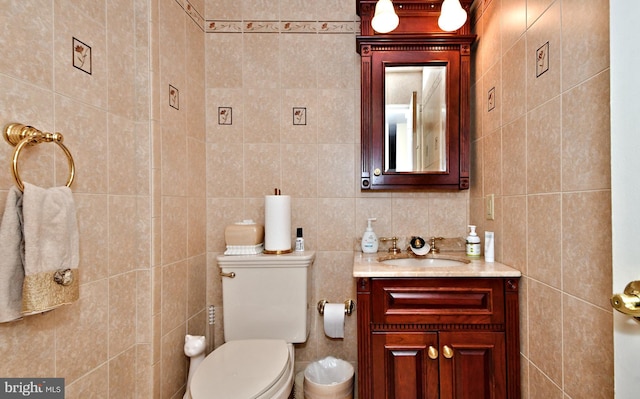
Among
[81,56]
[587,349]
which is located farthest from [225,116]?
[587,349]

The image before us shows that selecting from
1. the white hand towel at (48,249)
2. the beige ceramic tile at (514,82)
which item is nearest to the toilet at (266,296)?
the white hand towel at (48,249)

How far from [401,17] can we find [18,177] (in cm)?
170

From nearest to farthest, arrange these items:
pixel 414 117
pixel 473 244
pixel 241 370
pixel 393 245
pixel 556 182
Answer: pixel 556 182, pixel 241 370, pixel 473 244, pixel 414 117, pixel 393 245

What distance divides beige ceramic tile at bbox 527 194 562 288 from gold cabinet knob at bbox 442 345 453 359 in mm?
416

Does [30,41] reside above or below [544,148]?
above

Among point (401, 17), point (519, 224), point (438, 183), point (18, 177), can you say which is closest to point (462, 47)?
point (401, 17)

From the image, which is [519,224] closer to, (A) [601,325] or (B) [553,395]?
(A) [601,325]

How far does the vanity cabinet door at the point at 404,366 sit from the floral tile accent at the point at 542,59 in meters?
1.04

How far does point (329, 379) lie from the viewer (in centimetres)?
165

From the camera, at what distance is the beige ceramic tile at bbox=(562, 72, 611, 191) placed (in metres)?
0.81

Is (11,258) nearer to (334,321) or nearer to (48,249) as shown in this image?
(48,249)

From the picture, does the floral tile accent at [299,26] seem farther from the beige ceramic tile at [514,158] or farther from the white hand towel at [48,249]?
the white hand towel at [48,249]

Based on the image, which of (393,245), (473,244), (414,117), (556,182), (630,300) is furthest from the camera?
(393,245)

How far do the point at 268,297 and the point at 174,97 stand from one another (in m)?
1.07
